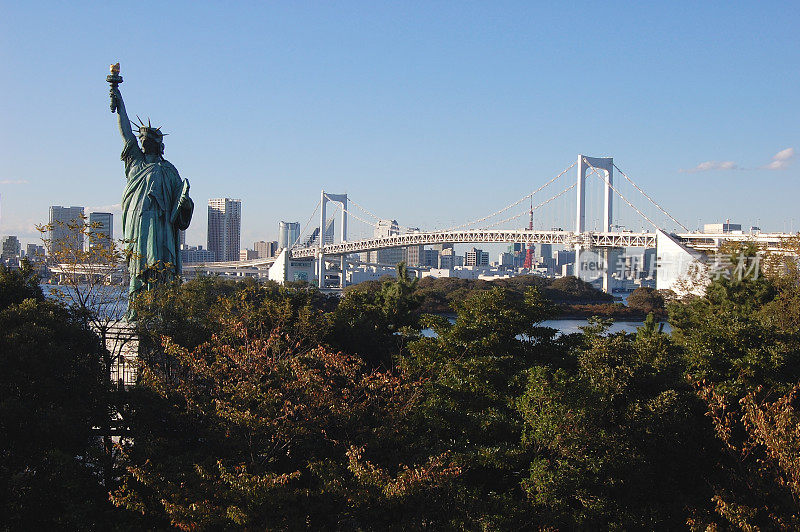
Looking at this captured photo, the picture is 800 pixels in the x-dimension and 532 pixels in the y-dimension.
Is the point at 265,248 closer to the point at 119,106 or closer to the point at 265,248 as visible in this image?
the point at 265,248

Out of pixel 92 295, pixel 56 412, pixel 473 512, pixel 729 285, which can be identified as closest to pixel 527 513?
pixel 473 512

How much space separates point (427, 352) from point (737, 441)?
2.95m

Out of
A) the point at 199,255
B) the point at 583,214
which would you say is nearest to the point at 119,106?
the point at 583,214

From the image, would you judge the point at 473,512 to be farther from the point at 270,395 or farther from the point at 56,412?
the point at 56,412

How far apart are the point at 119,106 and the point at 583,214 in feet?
111

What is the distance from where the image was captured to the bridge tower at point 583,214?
131ft

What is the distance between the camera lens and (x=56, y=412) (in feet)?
17.8

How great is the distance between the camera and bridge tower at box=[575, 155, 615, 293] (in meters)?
39.9

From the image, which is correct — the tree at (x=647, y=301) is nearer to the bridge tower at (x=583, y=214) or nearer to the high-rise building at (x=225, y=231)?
the bridge tower at (x=583, y=214)

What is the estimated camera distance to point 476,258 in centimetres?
10206

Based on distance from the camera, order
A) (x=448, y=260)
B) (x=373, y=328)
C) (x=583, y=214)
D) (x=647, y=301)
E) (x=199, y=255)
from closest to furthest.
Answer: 1. (x=373, y=328)
2. (x=647, y=301)
3. (x=583, y=214)
4. (x=199, y=255)
5. (x=448, y=260)

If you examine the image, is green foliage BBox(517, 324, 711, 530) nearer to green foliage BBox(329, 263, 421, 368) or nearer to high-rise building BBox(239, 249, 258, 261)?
green foliage BBox(329, 263, 421, 368)

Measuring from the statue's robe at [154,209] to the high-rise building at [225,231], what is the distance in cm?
7633

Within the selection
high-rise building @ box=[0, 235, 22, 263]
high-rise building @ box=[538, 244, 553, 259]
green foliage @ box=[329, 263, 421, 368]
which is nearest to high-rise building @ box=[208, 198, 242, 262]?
high-rise building @ box=[538, 244, 553, 259]
